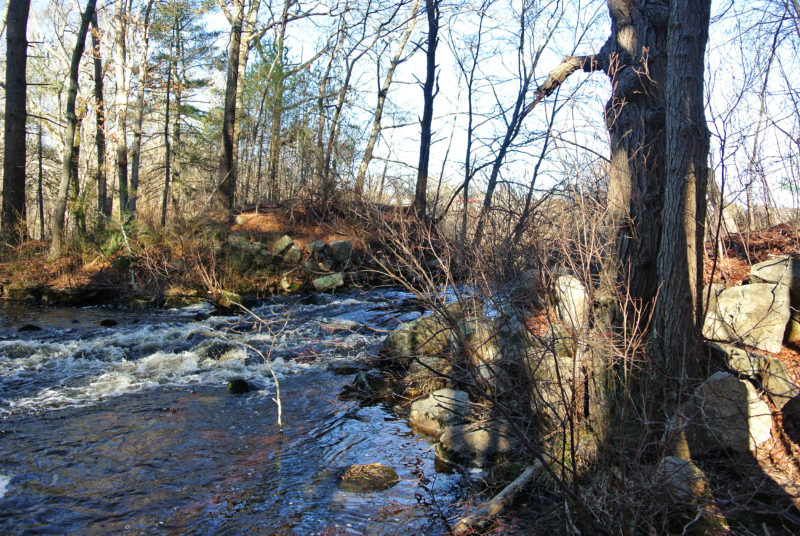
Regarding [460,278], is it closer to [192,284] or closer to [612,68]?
[612,68]

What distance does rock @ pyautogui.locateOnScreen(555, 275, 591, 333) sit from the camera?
3599 millimetres

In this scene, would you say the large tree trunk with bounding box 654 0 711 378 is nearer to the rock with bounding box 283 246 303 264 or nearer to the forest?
the forest

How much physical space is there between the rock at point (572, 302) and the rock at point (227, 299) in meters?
9.39

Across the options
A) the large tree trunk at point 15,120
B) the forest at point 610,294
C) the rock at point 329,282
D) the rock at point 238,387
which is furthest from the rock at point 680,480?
the large tree trunk at point 15,120

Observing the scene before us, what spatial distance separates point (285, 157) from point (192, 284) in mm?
7941

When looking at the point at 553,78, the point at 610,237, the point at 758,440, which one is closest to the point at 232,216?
the point at 553,78

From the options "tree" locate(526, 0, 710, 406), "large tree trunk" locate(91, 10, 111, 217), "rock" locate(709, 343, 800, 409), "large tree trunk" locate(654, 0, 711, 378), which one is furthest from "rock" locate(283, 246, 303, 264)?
"rock" locate(709, 343, 800, 409)

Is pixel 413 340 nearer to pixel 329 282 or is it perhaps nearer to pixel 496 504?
pixel 496 504

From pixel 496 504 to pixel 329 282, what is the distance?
10.2 m

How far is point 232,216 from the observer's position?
16547 mm

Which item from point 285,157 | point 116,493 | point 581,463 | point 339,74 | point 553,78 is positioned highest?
point 339,74

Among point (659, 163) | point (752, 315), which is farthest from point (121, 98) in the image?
point (752, 315)

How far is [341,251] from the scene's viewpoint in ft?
49.0

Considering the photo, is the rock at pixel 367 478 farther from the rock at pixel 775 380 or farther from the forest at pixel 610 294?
the rock at pixel 775 380
